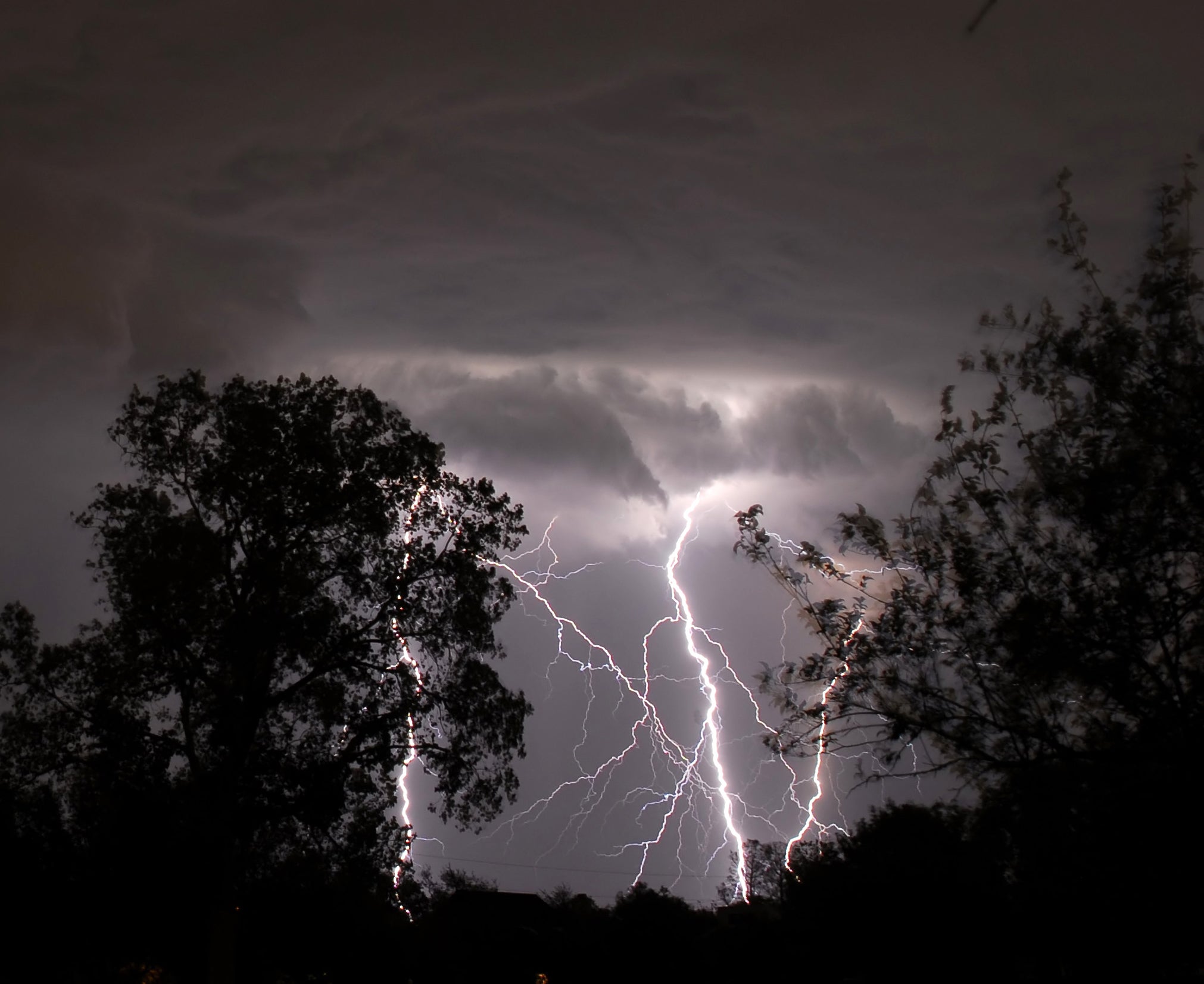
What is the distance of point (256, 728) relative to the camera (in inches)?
627

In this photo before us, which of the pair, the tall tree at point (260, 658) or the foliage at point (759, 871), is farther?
the foliage at point (759, 871)

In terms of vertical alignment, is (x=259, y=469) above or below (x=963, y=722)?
above

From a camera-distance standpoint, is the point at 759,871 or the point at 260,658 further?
the point at 759,871

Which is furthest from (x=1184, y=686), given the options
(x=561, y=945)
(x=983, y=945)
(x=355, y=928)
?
(x=561, y=945)

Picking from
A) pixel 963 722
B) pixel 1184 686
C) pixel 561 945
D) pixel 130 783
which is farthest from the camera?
pixel 561 945

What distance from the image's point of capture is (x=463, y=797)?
16562 millimetres

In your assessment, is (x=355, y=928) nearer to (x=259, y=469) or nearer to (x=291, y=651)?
(x=291, y=651)

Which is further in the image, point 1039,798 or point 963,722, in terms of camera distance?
point 963,722

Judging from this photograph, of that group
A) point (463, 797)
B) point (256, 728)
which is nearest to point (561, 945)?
point (463, 797)

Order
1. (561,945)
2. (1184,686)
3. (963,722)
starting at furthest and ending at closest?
(561,945), (963,722), (1184,686)

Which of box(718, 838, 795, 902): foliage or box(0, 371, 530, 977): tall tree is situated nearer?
box(0, 371, 530, 977): tall tree

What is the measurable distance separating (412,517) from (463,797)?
16.0 feet

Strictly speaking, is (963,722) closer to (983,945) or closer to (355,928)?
(983,945)

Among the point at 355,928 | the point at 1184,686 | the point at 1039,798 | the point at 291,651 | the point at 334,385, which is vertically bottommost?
the point at 1039,798
